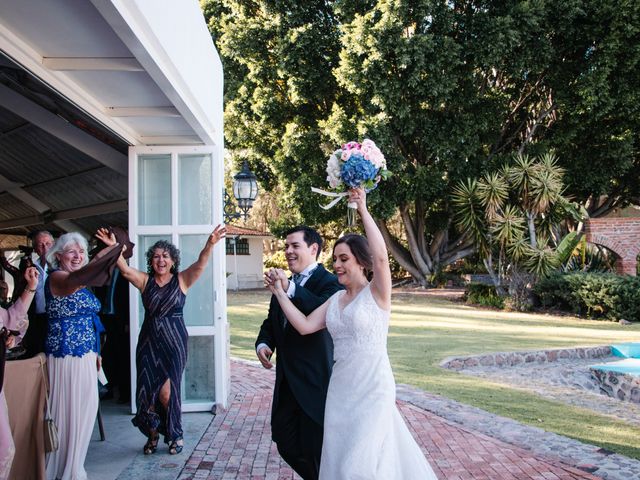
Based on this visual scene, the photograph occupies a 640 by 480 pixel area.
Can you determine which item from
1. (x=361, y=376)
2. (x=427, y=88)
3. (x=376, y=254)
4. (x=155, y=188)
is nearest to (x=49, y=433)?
(x=361, y=376)

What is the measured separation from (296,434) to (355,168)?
1684mm

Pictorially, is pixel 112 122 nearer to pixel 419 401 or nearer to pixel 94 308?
pixel 94 308

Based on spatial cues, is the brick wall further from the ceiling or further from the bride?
the bride

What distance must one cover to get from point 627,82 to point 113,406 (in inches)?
774

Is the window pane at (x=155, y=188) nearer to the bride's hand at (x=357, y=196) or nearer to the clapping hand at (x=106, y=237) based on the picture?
the clapping hand at (x=106, y=237)

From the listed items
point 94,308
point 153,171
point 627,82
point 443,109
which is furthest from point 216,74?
point 627,82

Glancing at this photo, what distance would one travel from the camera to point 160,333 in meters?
5.37

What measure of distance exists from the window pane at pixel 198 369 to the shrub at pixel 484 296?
15687 millimetres

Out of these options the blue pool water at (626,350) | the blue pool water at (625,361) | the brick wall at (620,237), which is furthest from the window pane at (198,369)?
the brick wall at (620,237)

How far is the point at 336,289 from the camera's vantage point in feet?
13.9

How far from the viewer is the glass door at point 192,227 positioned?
7.16 m

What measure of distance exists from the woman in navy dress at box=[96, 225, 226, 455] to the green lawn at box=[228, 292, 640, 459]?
149 inches

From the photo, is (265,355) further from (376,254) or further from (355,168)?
(355,168)

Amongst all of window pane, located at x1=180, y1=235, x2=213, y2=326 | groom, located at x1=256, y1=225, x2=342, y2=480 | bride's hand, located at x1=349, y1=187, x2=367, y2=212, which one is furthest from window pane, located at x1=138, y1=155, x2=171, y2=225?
bride's hand, located at x1=349, y1=187, x2=367, y2=212
